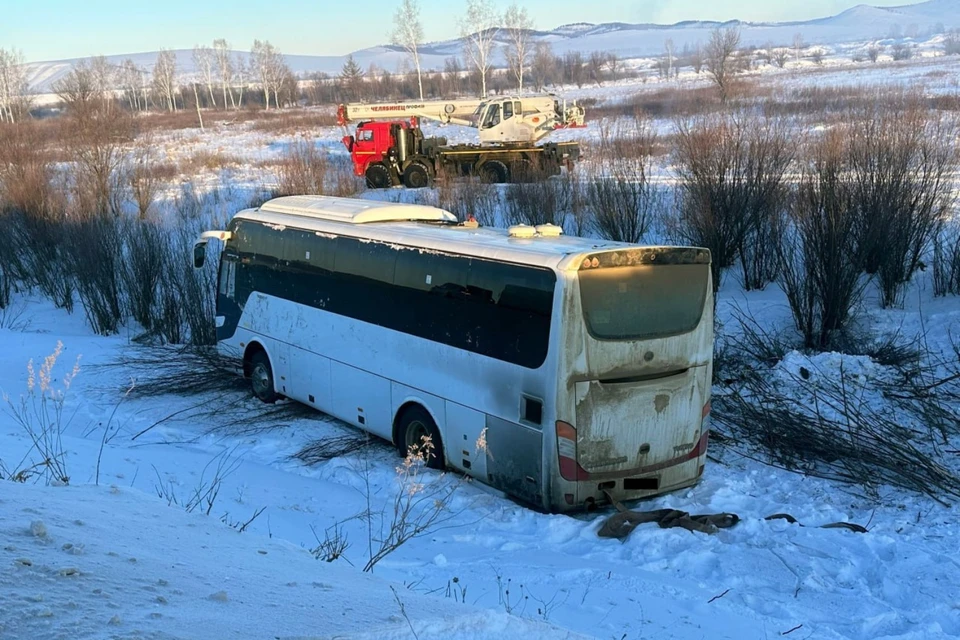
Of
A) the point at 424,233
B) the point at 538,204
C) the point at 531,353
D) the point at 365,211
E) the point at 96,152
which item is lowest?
the point at 531,353

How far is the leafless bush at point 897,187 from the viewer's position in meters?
14.4

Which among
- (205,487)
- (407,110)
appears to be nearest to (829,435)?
(205,487)

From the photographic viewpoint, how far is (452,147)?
35.1 meters

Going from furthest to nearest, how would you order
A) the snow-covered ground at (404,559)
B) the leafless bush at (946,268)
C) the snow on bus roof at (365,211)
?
the leafless bush at (946,268), the snow on bus roof at (365,211), the snow-covered ground at (404,559)

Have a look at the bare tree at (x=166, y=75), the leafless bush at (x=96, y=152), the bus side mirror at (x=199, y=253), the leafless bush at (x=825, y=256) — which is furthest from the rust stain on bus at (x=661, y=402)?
the bare tree at (x=166, y=75)

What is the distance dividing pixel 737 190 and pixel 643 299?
10007 millimetres

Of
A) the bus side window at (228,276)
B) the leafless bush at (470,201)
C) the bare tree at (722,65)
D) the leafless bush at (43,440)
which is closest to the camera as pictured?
the leafless bush at (43,440)

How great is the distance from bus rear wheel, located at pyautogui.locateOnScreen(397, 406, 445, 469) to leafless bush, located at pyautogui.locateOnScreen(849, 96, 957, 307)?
30.1ft

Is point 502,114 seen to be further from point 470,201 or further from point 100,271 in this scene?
point 100,271

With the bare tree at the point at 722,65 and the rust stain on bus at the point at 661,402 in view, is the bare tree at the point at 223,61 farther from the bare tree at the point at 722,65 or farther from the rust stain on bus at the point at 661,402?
the rust stain on bus at the point at 661,402

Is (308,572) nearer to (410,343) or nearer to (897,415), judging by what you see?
(410,343)

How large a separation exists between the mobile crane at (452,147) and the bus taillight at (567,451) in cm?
2328

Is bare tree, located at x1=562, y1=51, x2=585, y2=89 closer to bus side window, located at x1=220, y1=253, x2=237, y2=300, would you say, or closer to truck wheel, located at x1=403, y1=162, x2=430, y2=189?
truck wheel, located at x1=403, y1=162, x2=430, y2=189

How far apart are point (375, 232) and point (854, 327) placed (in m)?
9.02
